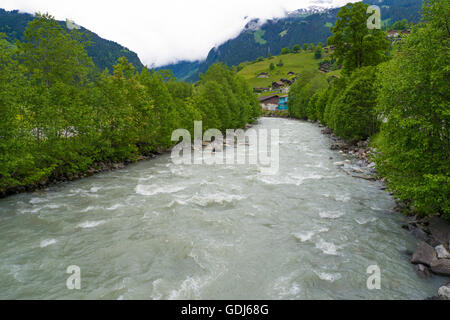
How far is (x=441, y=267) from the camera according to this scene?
916 centimetres

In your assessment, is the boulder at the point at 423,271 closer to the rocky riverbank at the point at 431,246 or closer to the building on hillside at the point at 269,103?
the rocky riverbank at the point at 431,246

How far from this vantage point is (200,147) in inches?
1527

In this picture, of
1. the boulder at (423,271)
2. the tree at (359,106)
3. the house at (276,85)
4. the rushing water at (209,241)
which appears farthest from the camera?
the house at (276,85)

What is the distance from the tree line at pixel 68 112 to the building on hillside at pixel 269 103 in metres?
103

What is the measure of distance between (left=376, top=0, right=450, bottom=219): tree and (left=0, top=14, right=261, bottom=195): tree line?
20.2 m

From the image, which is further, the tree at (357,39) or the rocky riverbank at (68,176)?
the tree at (357,39)

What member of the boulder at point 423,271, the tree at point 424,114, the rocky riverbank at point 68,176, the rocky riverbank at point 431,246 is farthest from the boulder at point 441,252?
the rocky riverbank at point 68,176

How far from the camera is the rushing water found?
8.79 meters

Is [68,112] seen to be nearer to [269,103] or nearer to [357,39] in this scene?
[357,39]

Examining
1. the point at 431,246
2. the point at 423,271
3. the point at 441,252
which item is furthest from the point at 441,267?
the point at 431,246

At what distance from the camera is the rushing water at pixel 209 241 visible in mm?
8789

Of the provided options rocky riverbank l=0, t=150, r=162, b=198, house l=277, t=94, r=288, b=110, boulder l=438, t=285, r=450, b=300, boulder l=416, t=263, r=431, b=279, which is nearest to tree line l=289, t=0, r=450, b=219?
boulder l=416, t=263, r=431, b=279

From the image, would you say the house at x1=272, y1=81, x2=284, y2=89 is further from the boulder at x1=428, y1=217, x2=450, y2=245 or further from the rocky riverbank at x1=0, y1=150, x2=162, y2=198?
the boulder at x1=428, y1=217, x2=450, y2=245
